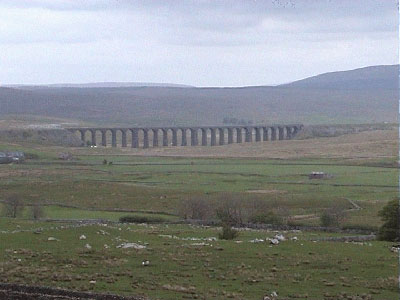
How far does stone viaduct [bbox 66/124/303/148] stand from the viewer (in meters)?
165

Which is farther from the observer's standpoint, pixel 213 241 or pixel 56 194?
pixel 56 194

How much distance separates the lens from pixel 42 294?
23531mm

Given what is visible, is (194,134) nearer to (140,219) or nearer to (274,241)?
(140,219)

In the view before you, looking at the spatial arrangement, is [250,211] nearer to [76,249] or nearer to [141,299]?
[76,249]

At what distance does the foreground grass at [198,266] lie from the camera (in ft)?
81.6

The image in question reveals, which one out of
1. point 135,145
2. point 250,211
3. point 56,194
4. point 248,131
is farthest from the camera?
point 248,131

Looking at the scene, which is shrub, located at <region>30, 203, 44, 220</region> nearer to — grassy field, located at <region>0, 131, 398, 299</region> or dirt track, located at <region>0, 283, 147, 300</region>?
grassy field, located at <region>0, 131, 398, 299</region>

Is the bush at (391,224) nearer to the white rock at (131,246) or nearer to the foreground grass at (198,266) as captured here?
the foreground grass at (198,266)

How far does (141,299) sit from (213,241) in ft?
37.3

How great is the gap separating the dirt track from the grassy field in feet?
3.66

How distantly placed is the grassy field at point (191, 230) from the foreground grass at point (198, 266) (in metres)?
0.04

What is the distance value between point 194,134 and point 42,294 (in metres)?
150

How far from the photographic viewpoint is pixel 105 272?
2686 centimetres

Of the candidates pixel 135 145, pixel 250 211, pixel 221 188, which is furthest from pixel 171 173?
pixel 135 145
